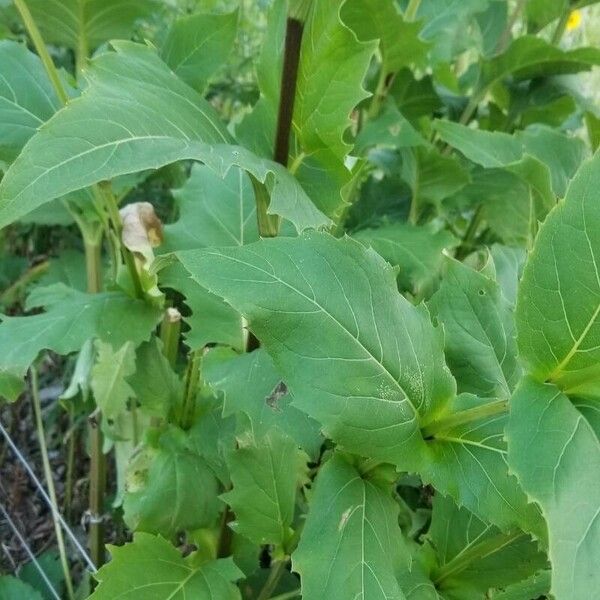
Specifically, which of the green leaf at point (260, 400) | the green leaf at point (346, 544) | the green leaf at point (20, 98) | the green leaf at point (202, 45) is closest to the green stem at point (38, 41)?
the green leaf at point (20, 98)

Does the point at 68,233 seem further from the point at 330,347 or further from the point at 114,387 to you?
the point at 330,347

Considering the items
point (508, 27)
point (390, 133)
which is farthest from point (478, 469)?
point (508, 27)

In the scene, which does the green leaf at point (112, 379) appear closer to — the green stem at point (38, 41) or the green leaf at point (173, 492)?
the green leaf at point (173, 492)

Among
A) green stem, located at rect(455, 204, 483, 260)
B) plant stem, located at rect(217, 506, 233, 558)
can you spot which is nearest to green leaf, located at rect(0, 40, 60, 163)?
plant stem, located at rect(217, 506, 233, 558)

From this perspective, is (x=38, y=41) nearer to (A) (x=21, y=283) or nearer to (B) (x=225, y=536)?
(B) (x=225, y=536)

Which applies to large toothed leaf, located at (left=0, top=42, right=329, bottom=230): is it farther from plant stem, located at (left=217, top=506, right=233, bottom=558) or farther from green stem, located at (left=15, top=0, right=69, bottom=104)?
plant stem, located at (left=217, top=506, right=233, bottom=558)
